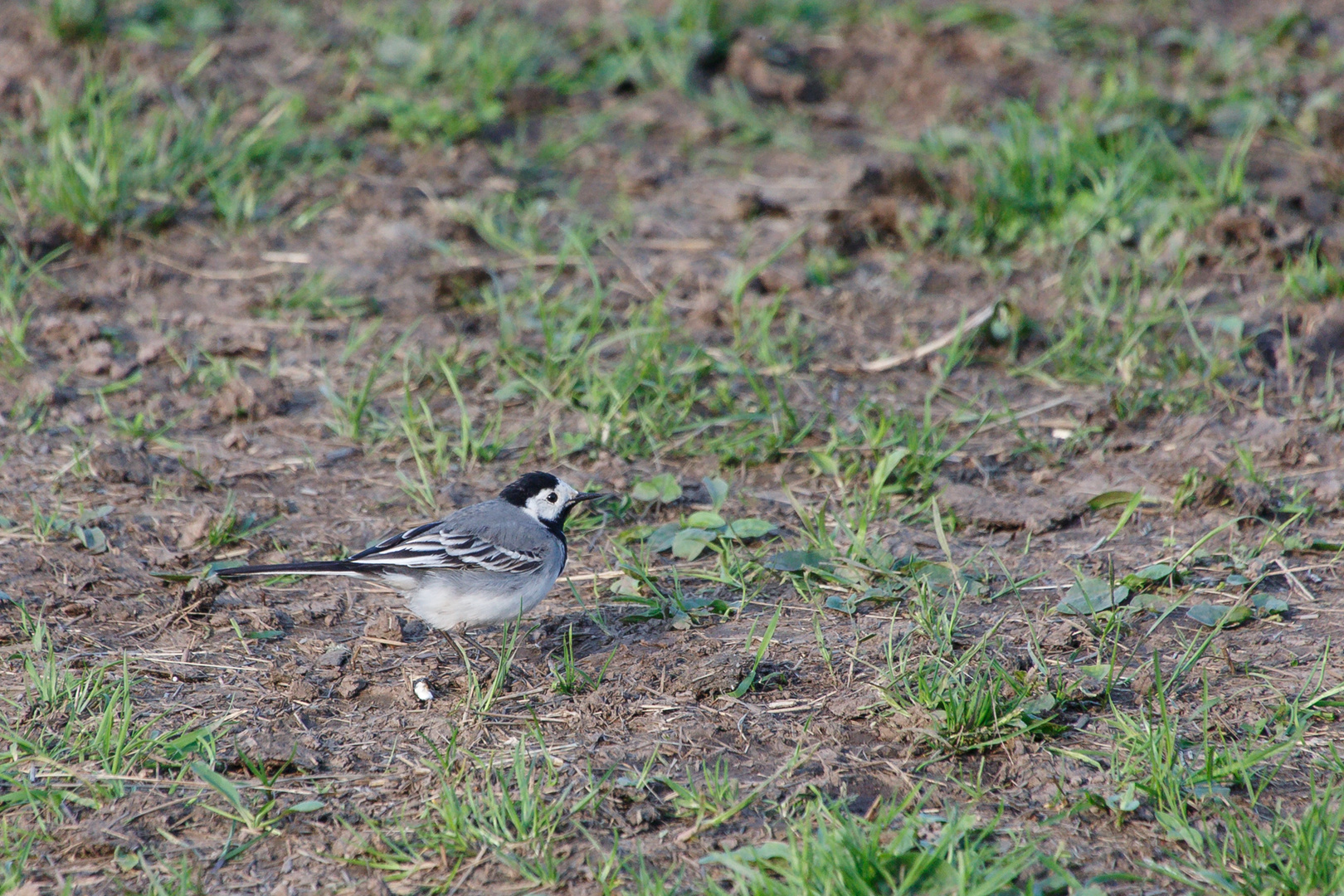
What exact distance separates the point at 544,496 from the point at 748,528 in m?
0.84

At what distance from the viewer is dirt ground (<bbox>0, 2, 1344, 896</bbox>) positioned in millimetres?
3742

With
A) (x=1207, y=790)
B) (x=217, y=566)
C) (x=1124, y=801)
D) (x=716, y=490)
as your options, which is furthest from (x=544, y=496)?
(x=1207, y=790)

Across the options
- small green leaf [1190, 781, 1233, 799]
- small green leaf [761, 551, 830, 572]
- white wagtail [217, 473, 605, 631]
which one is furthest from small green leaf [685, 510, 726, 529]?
small green leaf [1190, 781, 1233, 799]

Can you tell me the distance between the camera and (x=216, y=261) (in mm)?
7195

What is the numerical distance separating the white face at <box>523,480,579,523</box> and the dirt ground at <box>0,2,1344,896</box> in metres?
0.25

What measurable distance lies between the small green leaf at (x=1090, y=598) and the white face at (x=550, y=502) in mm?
1931

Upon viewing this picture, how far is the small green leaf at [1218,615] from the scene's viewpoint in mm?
4621

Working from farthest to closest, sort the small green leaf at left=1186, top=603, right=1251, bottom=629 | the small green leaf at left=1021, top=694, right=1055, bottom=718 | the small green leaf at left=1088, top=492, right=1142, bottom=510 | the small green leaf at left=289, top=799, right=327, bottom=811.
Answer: the small green leaf at left=1088, top=492, right=1142, bottom=510
the small green leaf at left=1186, top=603, right=1251, bottom=629
the small green leaf at left=1021, top=694, right=1055, bottom=718
the small green leaf at left=289, top=799, right=327, bottom=811

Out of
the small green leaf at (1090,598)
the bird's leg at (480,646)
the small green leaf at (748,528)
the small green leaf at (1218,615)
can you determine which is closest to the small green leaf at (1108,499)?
the small green leaf at (1090,598)

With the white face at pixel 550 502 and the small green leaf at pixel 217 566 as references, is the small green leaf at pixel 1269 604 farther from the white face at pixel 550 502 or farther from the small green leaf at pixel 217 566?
the small green leaf at pixel 217 566

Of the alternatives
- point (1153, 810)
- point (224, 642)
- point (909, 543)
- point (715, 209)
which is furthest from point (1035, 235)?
point (224, 642)

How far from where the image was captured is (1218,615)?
4656mm

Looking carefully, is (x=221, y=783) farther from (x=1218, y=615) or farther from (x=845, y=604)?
(x=1218, y=615)

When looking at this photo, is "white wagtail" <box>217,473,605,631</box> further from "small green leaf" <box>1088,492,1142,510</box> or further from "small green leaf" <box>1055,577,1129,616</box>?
"small green leaf" <box>1088,492,1142,510</box>
